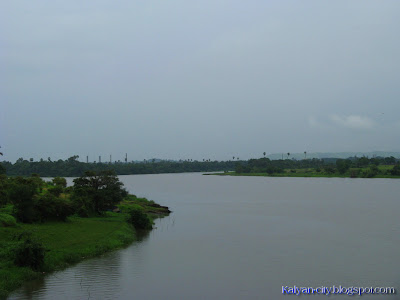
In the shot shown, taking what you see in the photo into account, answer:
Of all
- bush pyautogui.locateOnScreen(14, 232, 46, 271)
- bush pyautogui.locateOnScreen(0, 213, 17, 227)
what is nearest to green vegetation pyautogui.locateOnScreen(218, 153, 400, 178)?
bush pyautogui.locateOnScreen(0, 213, 17, 227)

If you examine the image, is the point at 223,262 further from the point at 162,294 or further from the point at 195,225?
the point at 195,225

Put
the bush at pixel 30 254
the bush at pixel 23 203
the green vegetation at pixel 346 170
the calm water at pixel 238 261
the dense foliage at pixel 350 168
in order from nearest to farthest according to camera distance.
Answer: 1. the calm water at pixel 238 261
2. the bush at pixel 30 254
3. the bush at pixel 23 203
4. the green vegetation at pixel 346 170
5. the dense foliage at pixel 350 168

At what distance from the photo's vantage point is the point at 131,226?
38.6 meters

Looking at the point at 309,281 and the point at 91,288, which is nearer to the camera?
the point at 91,288

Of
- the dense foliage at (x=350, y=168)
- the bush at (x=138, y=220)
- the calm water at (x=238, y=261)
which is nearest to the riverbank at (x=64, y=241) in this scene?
the calm water at (x=238, y=261)

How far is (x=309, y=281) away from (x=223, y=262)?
6.11m

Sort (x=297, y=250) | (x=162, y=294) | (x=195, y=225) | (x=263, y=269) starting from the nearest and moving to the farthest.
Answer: (x=162, y=294), (x=263, y=269), (x=297, y=250), (x=195, y=225)

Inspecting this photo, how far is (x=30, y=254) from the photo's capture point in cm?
2103

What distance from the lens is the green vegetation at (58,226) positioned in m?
21.2

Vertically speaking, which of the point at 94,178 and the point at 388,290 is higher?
the point at 94,178

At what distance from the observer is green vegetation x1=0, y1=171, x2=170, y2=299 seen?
21.2m

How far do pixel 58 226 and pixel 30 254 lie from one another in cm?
1125

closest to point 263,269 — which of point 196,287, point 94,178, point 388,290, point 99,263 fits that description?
point 196,287

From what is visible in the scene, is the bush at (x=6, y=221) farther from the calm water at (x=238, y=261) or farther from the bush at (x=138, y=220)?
the bush at (x=138, y=220)
